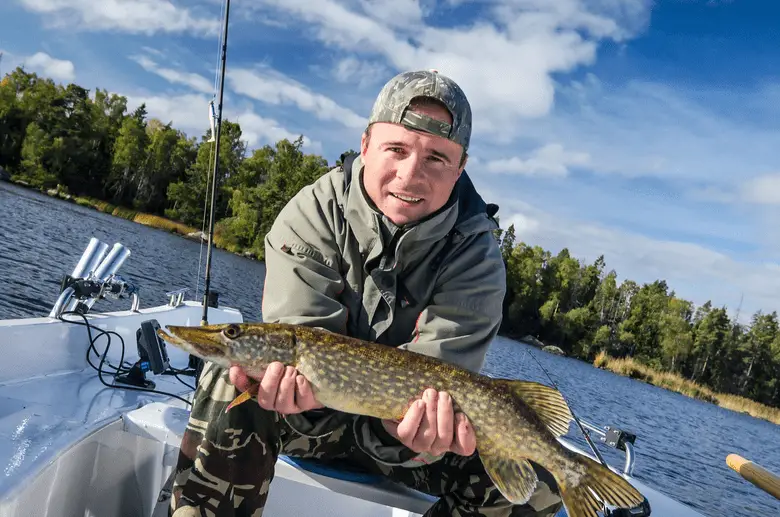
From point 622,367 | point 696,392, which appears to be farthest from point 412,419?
point 622,367

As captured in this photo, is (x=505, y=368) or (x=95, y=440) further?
(x=505, y=368)

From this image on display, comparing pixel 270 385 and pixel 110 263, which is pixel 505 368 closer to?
pixel 110 263

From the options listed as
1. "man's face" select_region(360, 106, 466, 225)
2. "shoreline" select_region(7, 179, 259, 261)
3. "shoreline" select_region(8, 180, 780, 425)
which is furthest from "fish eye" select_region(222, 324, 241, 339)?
"shoreline" select_region(8, 180, 780, 425)

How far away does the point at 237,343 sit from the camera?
185 cm

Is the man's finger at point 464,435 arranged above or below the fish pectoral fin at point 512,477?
above

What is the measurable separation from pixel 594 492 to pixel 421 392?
2.24 feet

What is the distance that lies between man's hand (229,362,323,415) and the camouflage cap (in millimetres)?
1004

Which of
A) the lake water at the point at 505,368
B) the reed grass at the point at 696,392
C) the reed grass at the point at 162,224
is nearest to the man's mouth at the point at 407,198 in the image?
the lake water at the point at 505,368

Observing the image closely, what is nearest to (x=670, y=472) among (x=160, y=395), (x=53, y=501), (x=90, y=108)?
(x=160, y=395)

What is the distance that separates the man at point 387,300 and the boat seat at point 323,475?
0.05 meters

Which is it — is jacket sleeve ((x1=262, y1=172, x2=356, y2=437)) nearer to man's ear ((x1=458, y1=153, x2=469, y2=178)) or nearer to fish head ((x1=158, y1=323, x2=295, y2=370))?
fish head ((x1=158, y1=323, x2=295, y2=370))

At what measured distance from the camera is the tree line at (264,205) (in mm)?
53375

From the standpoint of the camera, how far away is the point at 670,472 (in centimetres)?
1398

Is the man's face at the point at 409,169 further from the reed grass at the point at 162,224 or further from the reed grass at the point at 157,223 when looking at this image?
the reed grass at the point at 162,224
